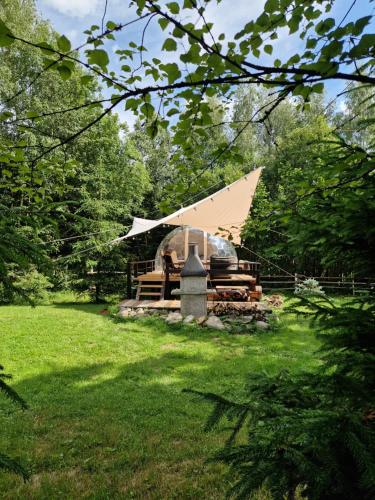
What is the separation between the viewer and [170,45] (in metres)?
1.58

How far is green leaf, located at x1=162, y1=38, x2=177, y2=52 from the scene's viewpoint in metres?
1.57

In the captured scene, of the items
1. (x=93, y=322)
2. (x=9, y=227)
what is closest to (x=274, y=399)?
(x=9, y=227)

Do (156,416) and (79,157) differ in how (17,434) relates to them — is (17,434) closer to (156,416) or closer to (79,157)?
(156,416)

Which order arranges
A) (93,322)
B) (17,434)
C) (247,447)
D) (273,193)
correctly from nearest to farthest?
(247,447)
(17,434)
(93,322)
(273,193)

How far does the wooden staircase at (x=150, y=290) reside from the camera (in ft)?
35.3

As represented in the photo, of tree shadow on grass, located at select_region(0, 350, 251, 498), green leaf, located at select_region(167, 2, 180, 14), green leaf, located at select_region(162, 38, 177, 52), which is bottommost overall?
tree shadow on grass, located at select_region(0, 350, 251, 498)

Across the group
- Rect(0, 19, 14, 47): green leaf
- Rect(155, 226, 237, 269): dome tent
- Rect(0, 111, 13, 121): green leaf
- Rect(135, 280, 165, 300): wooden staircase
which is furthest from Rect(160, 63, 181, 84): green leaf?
Rect(155, 226, 237, 269): dome tent

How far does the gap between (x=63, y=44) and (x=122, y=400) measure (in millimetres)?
3863

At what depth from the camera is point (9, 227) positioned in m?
1.65

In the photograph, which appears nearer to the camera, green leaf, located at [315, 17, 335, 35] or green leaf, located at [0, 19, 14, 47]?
Answer: green leaf, located at [0, 19, 14, 47]

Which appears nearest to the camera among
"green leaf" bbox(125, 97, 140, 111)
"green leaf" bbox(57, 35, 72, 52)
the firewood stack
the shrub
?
the shrub

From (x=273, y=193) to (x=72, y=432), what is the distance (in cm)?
2076

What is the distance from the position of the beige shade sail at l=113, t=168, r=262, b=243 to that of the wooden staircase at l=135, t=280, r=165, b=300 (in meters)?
1.69

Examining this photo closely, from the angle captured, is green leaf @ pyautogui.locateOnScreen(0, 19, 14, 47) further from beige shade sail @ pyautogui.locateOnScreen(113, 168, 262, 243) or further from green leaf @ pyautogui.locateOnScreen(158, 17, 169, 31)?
beige shade sail @ pyautogui.locateOnScreen(113, 168, 262, 243)
